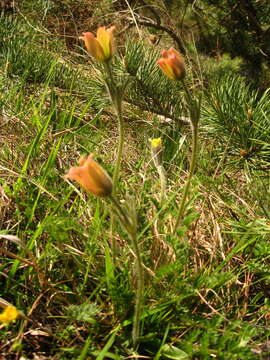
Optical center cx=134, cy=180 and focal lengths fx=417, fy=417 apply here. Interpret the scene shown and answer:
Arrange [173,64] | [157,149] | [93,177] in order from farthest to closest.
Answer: [157,149] < [173,64] < [93,177]

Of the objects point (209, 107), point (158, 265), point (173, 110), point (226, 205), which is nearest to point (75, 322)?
point (158, 265)

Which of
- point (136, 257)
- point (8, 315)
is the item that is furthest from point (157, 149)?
point (8, 315)

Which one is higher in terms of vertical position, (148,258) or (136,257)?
(136,257)

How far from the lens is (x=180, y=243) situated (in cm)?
88

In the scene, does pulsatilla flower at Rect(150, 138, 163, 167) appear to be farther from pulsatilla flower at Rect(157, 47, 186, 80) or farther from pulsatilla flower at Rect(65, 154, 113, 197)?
pulsatilla flower at Rect(65, 154, 113, 197)

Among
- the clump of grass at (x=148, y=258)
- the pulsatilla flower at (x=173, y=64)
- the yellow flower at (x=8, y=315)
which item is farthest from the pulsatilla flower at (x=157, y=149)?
the yellow flower at (x=8, y=315)

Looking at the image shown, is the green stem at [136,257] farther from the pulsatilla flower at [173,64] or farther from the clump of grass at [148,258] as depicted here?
the pulsatilla flower at [173,64]

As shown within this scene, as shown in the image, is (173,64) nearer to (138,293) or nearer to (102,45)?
(102,45)

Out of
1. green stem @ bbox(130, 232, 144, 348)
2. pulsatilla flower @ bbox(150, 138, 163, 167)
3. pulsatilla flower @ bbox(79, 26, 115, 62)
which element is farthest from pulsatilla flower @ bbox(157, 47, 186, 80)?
green stem @ bbox(130, 232, 144, 348)

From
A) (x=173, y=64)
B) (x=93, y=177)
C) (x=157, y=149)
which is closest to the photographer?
(x=93, y=177)

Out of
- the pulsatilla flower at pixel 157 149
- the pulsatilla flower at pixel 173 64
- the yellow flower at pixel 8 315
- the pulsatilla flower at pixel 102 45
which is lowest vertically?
the yellow flower at pixel 8 315

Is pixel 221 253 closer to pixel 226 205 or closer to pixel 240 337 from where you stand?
pixel 226 205

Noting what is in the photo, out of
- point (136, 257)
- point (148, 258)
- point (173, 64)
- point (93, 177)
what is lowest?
point (148, 258)

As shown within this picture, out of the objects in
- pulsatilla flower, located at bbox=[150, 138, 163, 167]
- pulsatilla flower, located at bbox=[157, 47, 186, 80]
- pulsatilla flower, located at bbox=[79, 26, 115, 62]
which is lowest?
pulsatilla flower, located at bbox=[150, 138, 163, 167]
